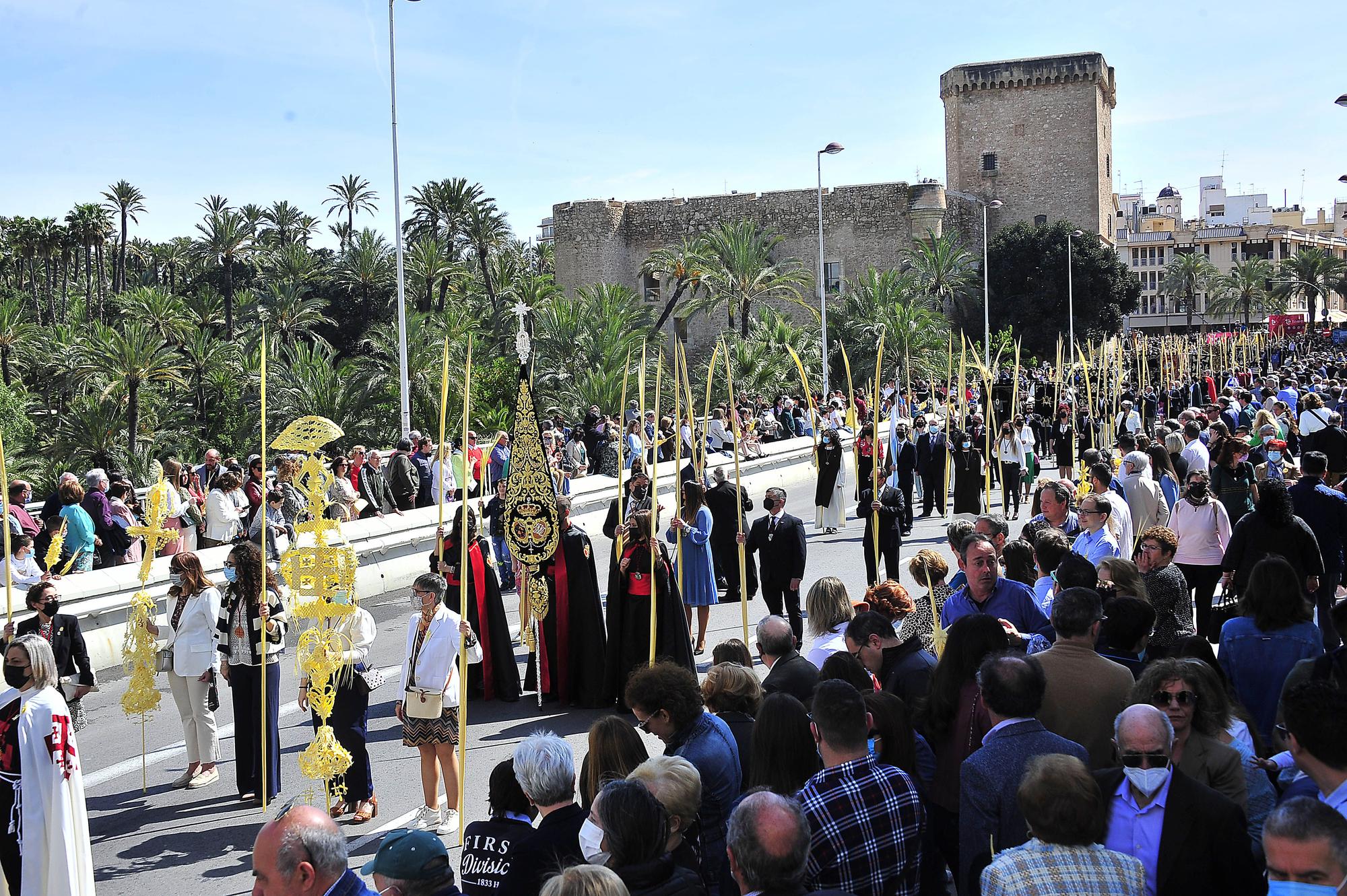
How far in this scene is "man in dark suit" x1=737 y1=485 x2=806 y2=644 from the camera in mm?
10570

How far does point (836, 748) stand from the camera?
14.1 ft

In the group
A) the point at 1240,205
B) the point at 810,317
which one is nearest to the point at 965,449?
the point at 810,317

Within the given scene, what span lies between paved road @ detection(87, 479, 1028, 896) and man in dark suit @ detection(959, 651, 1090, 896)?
348 cm

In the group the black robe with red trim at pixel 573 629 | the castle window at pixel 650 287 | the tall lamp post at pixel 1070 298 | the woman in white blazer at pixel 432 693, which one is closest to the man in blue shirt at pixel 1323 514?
the black robe with red trim at pixel 573 629

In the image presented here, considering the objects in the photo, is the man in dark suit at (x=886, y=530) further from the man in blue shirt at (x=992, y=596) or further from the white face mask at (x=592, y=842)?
the white face mask at (x=592, y=842)

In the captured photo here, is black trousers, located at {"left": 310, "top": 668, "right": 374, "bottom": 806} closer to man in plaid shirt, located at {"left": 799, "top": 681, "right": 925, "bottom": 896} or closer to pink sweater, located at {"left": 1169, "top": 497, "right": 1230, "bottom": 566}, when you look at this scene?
man in plaid shirt, located at {"left": 799, "top": 681, "right": 925, "bottom": 896}

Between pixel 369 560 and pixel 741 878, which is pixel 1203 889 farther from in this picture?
pixel 369 560

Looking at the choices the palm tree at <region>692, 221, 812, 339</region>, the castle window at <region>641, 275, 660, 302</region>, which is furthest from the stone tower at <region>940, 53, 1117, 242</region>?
the palm tree at <region>692, 221, 812, 339</region>

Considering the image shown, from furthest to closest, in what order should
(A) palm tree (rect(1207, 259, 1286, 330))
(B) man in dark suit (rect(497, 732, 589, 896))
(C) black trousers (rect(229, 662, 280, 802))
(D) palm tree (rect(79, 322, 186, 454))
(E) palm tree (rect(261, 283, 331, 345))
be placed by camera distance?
1. (A) palm tree (rect(1207, 259, 1286, 330))
2. (E) palm tree (rect(261, 283, 331, 345))
3. (D) palm tree (rect(79, 322, 186, 454))
4. (C) black trousers (rect(229, 662, 280, 802))
5. (B) man in dark suit (rect(497, 732, 589, 896))

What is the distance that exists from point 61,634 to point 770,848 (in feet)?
18.3

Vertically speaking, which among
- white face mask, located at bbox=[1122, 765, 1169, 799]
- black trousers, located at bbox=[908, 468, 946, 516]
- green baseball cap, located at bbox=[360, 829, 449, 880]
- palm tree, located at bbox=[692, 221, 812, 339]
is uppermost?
palm tree, located at bbox=[692, 221, 812, 339]

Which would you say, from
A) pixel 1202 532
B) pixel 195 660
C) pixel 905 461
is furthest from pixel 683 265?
pixel 195 660

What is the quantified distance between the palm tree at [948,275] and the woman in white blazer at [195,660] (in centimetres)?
4625

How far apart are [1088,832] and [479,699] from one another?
689 centimetres
